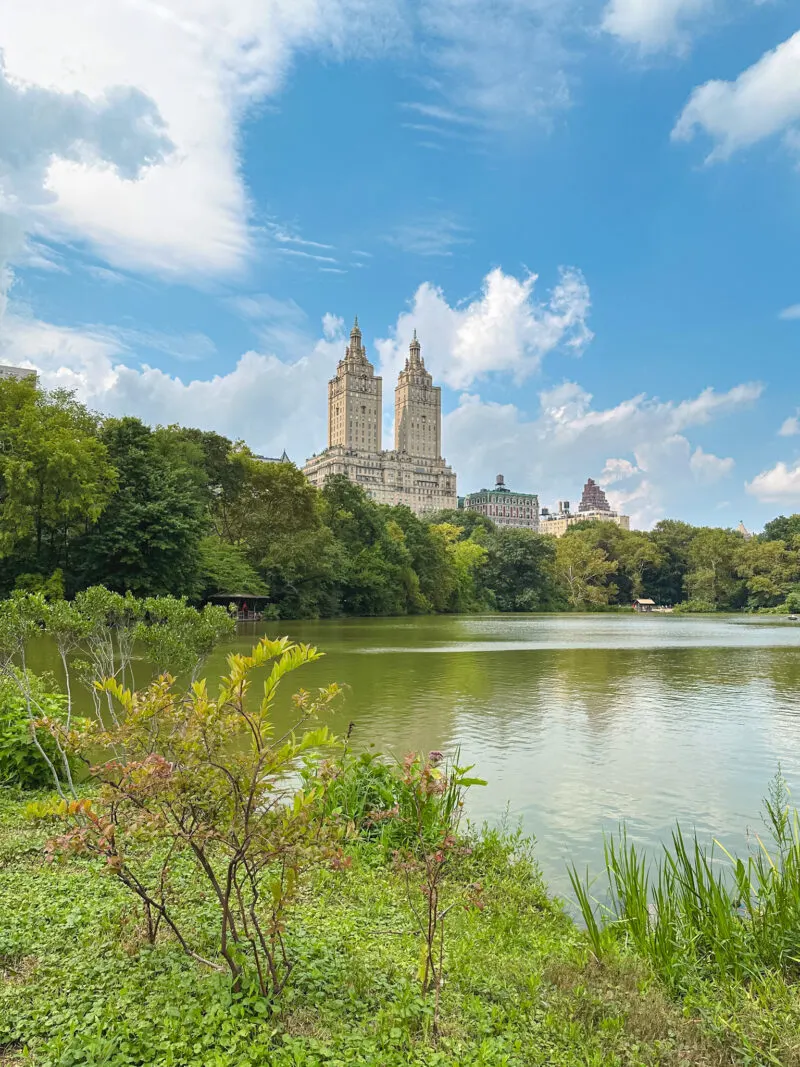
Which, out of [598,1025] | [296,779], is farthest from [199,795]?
[296,779]

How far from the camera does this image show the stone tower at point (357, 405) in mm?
144625

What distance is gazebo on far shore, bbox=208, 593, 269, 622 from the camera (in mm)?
38656

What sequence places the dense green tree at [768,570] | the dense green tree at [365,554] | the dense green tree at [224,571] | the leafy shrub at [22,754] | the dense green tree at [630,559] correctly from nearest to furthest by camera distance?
1. the leafy shrub at [22,754]
2. the dense green tree at [224,571]
3. the dense green tree at [365,554]
4. the dense green tree at [768,570]
5. the dense green tree at [630,559]

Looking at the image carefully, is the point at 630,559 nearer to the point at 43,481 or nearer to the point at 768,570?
the point at 768,570

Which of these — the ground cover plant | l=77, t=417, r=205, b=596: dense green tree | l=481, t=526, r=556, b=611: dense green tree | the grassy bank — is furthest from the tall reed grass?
l=481, t=526, r=556, b=611: dense green tree

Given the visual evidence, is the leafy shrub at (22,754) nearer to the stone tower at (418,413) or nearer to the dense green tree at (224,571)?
the dense green tree at (224,571)

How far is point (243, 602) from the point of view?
4206cm

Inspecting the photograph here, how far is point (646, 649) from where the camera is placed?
1130 inches

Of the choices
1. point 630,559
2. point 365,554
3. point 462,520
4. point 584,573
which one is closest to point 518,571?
point 584,573

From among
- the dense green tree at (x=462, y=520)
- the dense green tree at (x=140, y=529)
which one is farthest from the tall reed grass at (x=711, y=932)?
the dense green tree at (x=462, y=520)

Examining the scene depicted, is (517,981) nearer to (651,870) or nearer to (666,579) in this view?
(651,870)

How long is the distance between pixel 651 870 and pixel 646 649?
2415 cm

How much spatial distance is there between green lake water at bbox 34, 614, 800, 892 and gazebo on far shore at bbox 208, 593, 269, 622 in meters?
14.0

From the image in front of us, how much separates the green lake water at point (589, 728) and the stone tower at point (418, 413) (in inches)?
5055
